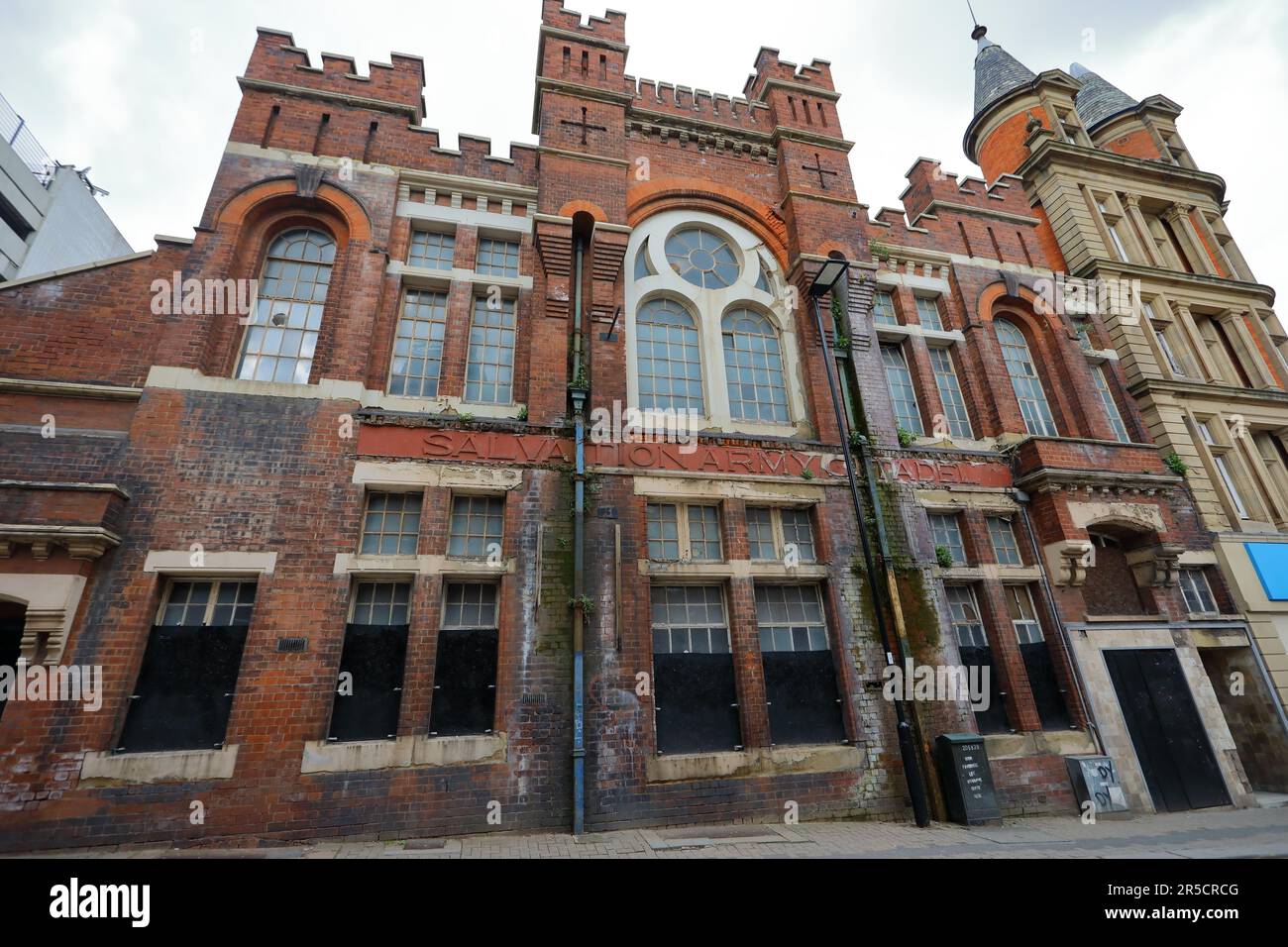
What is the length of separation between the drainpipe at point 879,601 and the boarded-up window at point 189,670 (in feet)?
34.9

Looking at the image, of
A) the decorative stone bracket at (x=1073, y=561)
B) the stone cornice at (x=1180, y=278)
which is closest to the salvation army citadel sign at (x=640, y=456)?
the decorative stone bracket at (x=1073, y=561)

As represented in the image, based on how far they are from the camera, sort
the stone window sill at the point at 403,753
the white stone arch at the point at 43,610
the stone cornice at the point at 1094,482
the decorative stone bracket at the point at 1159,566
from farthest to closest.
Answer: the decorative stone bracket at the point at 1159,566 < the stone cornice at the point at 1094,482 < the stone window sill at the point at 403,753 < the white stone arch at the point at 43,610

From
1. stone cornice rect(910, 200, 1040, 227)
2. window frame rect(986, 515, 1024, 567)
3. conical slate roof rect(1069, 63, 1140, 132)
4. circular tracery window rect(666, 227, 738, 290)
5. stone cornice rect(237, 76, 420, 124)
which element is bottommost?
window frame rect(986, 515, 1024, 567)

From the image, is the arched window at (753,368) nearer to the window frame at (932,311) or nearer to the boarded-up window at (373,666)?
the window frame at (932,311)

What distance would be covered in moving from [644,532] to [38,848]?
8.85 m

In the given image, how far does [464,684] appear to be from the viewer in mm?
8719

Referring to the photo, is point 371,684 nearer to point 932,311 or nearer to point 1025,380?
point 932,311

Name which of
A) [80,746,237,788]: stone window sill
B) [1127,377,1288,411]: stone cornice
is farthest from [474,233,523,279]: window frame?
[1127,377,1288,411]: stone cornice

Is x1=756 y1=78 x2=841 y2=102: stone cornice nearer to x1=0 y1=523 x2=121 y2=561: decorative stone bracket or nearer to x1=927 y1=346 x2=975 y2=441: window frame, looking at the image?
x1=927 y1=346 x2=975 y2=441: window frame

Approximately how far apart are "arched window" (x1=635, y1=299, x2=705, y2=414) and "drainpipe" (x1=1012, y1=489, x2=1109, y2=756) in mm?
7772

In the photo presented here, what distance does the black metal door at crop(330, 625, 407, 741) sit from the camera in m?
8.22

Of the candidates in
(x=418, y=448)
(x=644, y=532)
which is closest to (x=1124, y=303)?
(x=644, y=532)

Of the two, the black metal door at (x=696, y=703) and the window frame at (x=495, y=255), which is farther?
the window frame at (x=495, y=255)

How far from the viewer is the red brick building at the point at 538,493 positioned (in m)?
7.86
